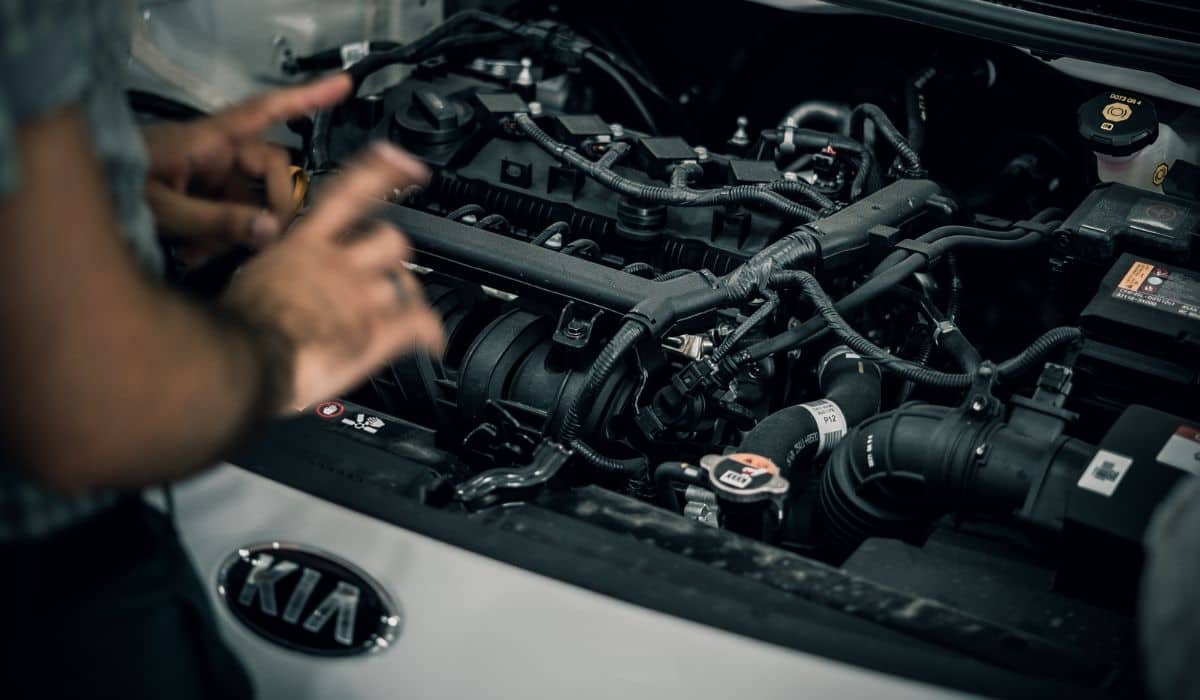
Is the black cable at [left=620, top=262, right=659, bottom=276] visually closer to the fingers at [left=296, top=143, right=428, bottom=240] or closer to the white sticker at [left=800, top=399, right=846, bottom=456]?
Answer: the white sticker at [left=800, top=399, right=846, bottom=456]

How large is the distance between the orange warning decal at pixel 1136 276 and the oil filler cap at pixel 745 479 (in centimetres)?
56

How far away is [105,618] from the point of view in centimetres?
87

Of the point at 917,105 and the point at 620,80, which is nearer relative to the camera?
the point at 917,105

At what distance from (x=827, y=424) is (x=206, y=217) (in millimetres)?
848

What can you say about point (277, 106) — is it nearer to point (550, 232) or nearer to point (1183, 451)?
point (550, 232)

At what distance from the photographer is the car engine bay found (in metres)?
1.24

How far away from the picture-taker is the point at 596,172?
1.72m

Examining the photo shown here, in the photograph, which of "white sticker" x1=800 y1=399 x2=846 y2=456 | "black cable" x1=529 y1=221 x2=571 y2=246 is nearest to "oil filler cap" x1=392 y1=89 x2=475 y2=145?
"black cable" x1=529 y1=221 x2=571 y2=246

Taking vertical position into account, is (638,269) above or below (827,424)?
above

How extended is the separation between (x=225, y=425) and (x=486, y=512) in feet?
1.78

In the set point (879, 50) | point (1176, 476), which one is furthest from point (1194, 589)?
point (879, 50)

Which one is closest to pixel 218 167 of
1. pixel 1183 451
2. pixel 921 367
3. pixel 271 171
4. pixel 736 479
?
pixel 271 171

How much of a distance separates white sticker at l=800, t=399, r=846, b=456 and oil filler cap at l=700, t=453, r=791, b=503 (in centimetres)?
18

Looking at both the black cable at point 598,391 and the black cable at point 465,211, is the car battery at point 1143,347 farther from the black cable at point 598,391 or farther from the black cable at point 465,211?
the black cable at point 465,211
